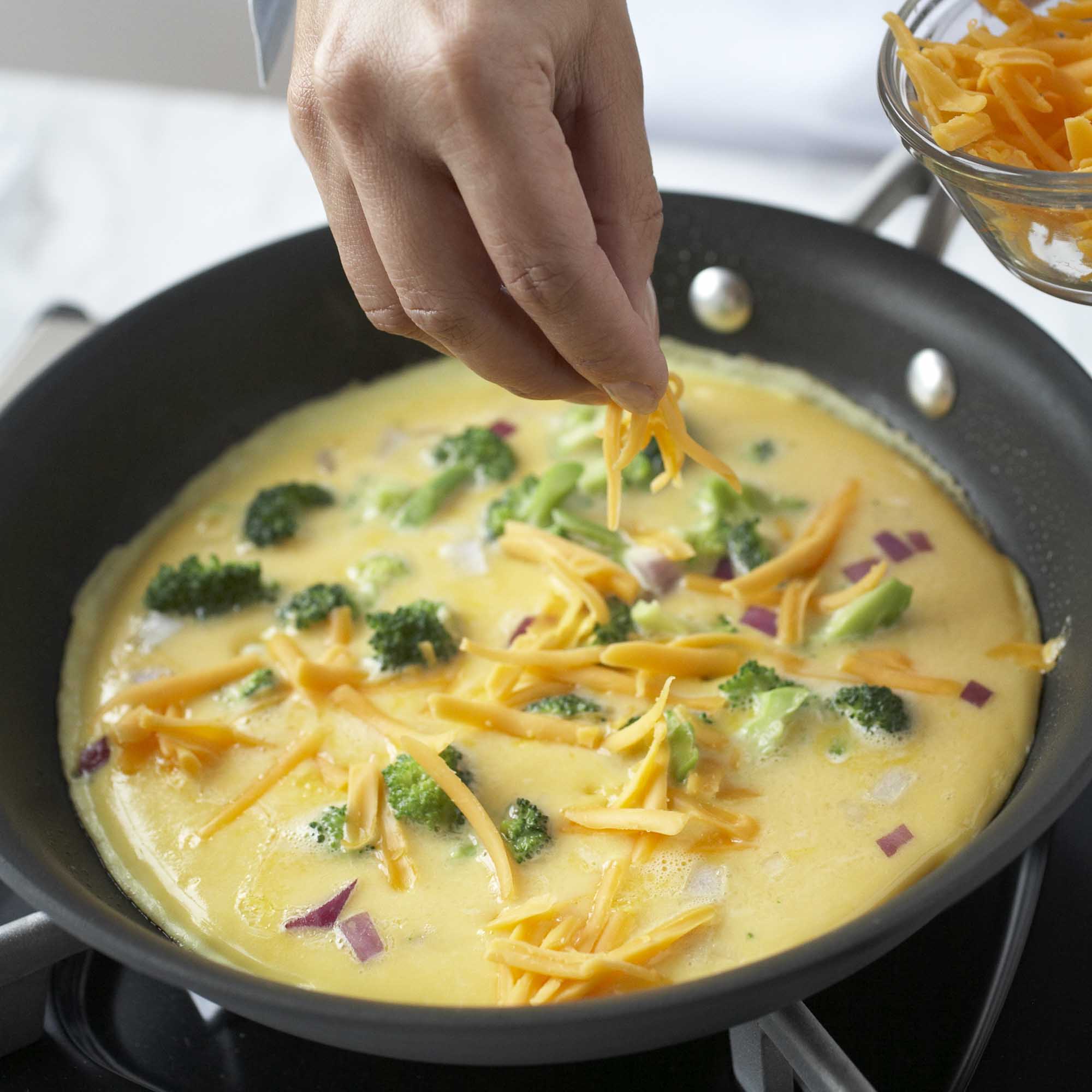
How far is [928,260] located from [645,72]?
1.32m

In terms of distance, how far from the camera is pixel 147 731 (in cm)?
187

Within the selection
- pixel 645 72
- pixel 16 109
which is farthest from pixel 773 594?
pixel 16 109

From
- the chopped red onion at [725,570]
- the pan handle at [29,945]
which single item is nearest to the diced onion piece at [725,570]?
the chopped red onion at [725,570]

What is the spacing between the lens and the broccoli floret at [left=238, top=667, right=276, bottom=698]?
1.92 metres

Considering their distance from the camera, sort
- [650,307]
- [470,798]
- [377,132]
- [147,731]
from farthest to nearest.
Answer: [147,731], [470,798], [650,307], [377,132]

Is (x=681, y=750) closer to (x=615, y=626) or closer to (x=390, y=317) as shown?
(x=615, y=626)

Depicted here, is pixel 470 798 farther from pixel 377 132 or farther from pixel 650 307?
pixel 377 132

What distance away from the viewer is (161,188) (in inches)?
146

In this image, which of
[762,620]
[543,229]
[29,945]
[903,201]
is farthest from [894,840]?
[903,201]

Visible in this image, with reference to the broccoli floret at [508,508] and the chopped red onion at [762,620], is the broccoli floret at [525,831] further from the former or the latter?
the broccoli floret at [508,508]

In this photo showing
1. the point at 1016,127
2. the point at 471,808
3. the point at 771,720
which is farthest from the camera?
the point at 771,720

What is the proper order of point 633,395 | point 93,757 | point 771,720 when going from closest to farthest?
point 633,395 < point 771,720 < point 93,757

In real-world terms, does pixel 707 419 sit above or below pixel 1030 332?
below

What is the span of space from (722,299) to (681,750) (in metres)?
1.08
